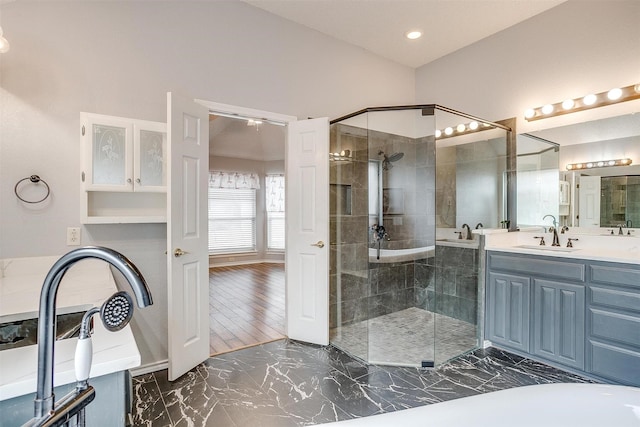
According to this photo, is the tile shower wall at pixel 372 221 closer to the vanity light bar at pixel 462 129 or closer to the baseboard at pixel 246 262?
the vanity light bar at pixel 462 129

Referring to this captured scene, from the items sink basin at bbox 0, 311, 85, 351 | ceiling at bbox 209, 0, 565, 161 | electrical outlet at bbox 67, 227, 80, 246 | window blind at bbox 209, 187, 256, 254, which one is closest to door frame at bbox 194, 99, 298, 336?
ceiling at bbox 209, 0, 565, 161

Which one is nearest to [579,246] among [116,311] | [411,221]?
[411,221]

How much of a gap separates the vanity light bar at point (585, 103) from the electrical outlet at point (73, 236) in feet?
13.2

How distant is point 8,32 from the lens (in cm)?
201

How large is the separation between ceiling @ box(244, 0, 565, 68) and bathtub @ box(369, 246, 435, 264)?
7.63 ft

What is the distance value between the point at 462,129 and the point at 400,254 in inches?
61.3

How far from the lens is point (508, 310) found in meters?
2.82

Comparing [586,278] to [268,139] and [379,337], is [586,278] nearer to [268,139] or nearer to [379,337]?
[379,337]

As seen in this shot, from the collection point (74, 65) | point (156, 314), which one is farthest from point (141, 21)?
point (156, 314)

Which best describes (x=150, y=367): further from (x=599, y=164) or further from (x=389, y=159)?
(x=599, y=164)

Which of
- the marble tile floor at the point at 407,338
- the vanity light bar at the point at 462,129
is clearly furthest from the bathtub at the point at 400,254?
the vanity light bar at the point at 462,129

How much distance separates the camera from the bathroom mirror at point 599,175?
2578 millimetres

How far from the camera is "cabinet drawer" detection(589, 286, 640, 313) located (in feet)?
6.97

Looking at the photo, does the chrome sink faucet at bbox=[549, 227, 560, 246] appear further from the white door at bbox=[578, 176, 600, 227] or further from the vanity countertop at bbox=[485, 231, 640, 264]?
the white door at bbox=[578, 176, 600, 227]
